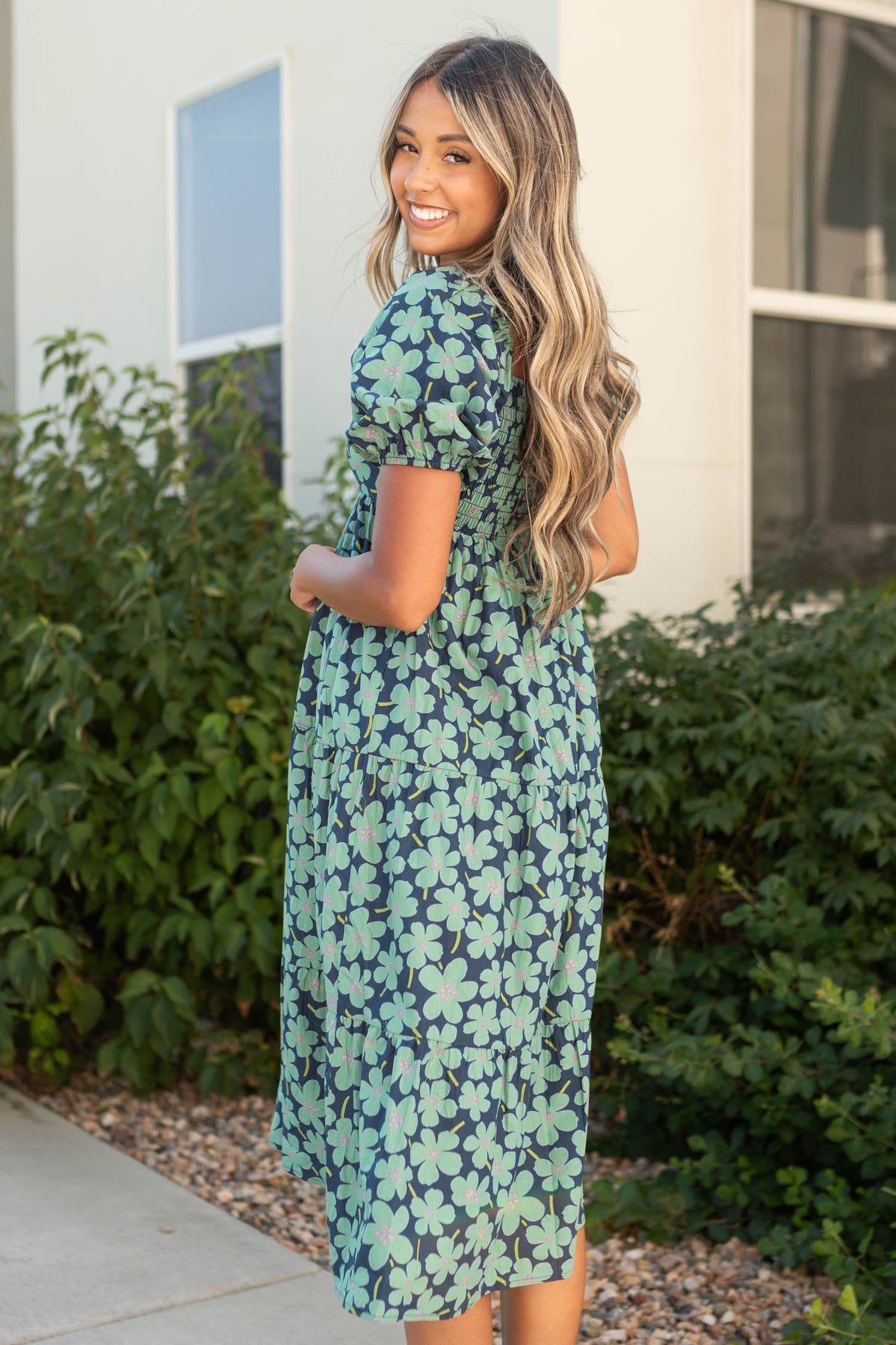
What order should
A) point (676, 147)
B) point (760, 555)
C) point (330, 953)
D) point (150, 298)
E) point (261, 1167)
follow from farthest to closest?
1. point (150, 298)
2. point (760, 555)
3. point (676, 147)
4. point (261, 1167)
5. point (330, 953)

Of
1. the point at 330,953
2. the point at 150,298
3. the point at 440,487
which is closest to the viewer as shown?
the point at 440,487

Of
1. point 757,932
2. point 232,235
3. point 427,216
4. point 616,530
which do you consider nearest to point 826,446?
point 757,932

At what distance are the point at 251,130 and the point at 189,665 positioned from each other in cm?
250

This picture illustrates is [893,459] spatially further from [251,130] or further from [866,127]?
[251,130]

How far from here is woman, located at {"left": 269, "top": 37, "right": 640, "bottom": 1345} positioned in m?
1.76

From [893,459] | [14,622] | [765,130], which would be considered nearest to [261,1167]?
[14,622]

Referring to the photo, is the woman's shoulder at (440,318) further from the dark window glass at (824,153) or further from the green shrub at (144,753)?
the dark window glass at (824,153)

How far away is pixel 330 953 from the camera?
1876 mm

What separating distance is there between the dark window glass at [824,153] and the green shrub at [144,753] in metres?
1.68

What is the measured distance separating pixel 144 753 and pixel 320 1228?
3.76ft

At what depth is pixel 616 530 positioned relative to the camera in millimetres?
2074

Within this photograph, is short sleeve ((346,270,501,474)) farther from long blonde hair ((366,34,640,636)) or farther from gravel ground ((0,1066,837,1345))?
gravel ground ((0,1066,837,1345))

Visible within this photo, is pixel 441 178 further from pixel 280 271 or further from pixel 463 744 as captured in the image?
pixel 280 271

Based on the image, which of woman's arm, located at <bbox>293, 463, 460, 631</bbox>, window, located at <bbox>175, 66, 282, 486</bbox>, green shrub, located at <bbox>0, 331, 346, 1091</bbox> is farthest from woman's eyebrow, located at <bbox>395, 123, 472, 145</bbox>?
window, located at <bbox>175, 66, 282, 486</bbox>
